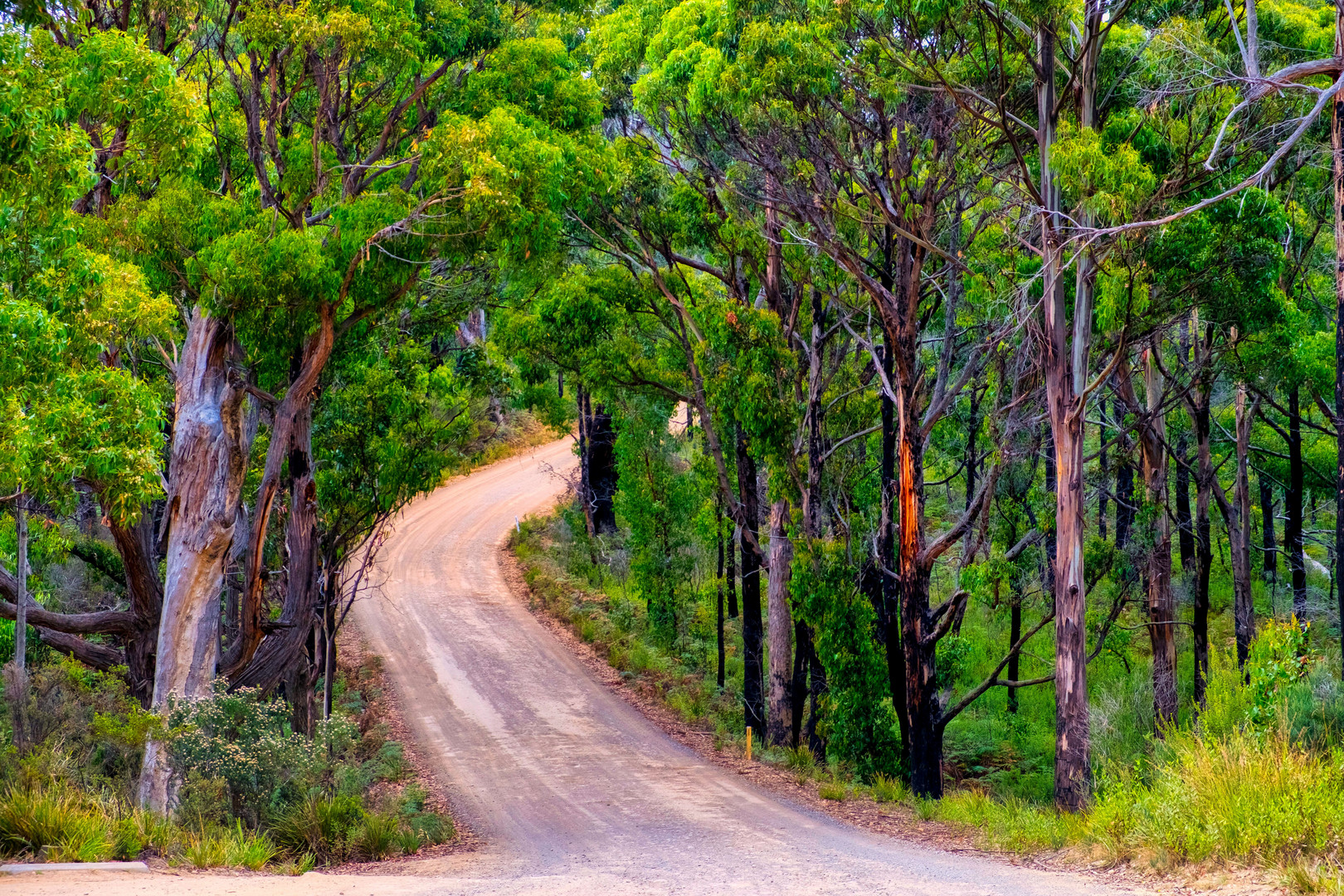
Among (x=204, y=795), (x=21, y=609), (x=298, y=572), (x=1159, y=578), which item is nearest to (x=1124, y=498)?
(x=1159, y=578)

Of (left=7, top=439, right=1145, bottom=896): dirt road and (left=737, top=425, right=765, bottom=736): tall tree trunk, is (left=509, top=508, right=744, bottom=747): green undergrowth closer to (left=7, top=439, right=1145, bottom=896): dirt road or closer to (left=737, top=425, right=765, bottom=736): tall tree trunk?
(left=737, top=425, right=765, bottom=736): tall tree trunk

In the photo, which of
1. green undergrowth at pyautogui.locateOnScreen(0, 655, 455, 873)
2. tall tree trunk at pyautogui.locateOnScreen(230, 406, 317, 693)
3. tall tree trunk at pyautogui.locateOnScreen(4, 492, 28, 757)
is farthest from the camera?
tall tree trunk at pyautogui.locateOnScreen(230, 406, 317, 693)

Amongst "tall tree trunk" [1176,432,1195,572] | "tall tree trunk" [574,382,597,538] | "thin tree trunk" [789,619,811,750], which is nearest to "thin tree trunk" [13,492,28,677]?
"thin tree trunk" [789,619,811,750]

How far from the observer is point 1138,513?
63.1ft

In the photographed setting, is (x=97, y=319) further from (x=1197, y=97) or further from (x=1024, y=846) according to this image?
(x=1197, y=97)

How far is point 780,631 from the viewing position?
1969 cm

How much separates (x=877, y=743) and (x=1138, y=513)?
255 inches

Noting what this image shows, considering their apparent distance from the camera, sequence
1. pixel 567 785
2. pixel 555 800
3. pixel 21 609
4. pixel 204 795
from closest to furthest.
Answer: pixel 204 795 → pixel 21 609 → pixel 555 800 → pixel 567 785

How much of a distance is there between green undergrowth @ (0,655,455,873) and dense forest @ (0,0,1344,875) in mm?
210

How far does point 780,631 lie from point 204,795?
36.7ft

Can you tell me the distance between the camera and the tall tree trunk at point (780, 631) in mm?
19156

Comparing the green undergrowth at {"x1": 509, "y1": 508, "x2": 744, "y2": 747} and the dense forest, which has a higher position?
the dense forest

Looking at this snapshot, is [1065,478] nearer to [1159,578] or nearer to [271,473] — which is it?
[1159,578]

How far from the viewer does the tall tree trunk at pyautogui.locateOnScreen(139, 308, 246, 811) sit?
13.2 metres
